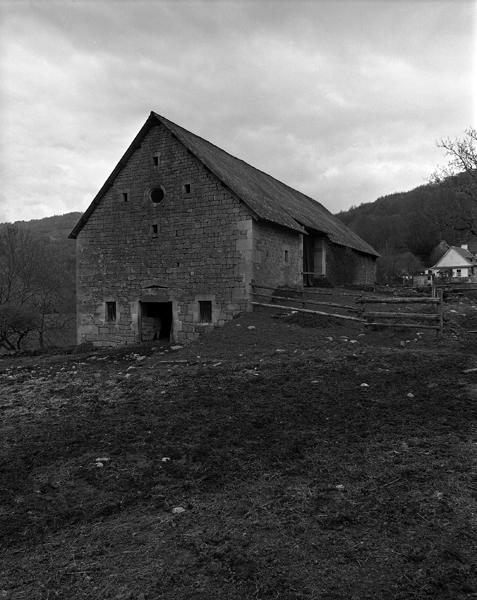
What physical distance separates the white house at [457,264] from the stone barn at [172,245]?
60587mm

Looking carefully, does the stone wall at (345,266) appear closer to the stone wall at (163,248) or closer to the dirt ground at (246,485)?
the stone wall at (163,248)

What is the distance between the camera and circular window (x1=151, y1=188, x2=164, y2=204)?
1855 cm

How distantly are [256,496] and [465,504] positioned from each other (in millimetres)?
1978

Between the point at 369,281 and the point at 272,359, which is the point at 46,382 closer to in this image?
the point at 272,359

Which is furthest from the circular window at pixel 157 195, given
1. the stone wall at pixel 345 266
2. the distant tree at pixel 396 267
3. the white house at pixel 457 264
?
the white house at pixel 457 264

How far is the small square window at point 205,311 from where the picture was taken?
17.3 m

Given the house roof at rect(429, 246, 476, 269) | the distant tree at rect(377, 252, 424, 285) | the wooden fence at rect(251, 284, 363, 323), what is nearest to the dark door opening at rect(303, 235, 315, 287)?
the wooden fence at rect(251, 284, 363, 323)

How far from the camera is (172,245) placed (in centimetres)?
1795

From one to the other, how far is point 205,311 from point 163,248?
3.09 metres

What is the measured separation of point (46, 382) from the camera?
11.0 metres

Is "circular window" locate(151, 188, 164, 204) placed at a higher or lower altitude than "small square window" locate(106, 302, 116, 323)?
higher

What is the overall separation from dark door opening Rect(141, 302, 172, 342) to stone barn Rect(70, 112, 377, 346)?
0.04m

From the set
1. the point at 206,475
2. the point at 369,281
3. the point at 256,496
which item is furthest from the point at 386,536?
the point at 369,281

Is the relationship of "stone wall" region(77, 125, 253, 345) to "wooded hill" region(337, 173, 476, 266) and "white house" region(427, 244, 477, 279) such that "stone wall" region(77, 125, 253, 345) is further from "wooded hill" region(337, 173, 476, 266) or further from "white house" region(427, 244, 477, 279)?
"white house" region(427, 244, 477, 279)
